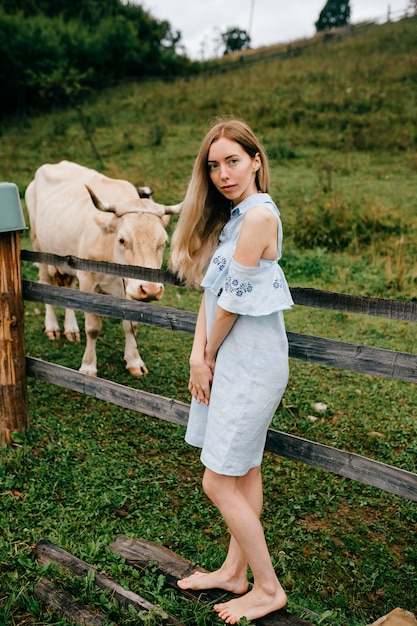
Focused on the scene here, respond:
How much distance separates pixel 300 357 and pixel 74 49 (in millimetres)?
27906

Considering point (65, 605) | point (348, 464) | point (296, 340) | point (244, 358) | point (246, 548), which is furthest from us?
point (296, 340)

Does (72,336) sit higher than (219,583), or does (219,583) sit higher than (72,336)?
(72,336)

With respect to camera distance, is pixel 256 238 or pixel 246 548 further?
pixel 246 548

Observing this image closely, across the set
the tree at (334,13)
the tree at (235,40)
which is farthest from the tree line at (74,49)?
the tree at (334,13)

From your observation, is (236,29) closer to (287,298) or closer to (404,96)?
(404,96)

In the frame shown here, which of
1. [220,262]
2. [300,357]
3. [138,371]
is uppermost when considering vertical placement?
[220,262]

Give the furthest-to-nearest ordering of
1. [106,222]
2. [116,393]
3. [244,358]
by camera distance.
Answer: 1. [106,222]
2. [116,393]
3. [244,358]

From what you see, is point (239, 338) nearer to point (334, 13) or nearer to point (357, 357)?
point (357, 357)

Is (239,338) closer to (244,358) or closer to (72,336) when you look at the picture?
(244,358)

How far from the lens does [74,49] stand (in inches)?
1054

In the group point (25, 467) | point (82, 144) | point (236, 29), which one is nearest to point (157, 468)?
point (25, 467)

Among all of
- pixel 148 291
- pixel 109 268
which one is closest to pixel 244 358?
pixel 109 268

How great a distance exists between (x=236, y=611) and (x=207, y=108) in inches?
728

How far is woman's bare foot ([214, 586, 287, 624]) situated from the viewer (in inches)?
94.7
